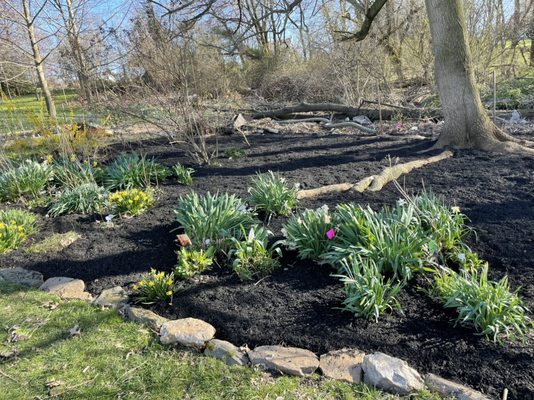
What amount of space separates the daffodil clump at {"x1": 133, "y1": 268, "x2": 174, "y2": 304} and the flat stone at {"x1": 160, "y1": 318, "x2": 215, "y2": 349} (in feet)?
1.11

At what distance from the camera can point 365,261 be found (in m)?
2.77

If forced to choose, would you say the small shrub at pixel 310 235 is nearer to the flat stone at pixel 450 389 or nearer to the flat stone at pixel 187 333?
the flat stone at pixel 187 333

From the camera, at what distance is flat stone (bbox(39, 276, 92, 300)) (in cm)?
326

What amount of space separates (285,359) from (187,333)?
0.68m

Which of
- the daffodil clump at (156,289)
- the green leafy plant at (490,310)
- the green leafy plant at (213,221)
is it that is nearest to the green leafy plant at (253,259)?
the green leafy plant at (213,221)

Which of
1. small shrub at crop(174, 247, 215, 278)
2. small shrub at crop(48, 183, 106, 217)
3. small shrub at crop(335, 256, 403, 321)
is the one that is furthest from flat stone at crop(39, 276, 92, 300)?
small shrub at crop(335, 256, 403, 321)

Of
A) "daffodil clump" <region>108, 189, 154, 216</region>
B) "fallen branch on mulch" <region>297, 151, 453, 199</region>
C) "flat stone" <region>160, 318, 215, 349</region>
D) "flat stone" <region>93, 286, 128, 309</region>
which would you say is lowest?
"flat stone" <region>160, 318, 215, 349</region>

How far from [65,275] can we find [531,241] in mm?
3879

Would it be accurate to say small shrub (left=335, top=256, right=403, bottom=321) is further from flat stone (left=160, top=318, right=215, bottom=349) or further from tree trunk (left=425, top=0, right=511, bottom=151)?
tree trunk (left=425, top=0, right=511, bottom=151)

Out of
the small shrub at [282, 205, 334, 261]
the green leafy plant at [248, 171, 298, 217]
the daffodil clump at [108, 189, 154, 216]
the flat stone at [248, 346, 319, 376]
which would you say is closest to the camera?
the flat stone at [248, 346, 319, 376]

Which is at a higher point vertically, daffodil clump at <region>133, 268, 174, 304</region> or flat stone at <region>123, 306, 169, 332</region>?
daffodil clump at <region>133, 268, 174, 304</region>

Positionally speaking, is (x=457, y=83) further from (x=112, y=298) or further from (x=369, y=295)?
(x=112, y=298)

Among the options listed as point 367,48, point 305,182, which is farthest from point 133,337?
point 367,48

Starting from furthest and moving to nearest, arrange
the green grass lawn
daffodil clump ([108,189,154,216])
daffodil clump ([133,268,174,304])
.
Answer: daffodil clump ([108,189,154,216])
daffodil clump ([133,268,174,304])
the green grass lawn
